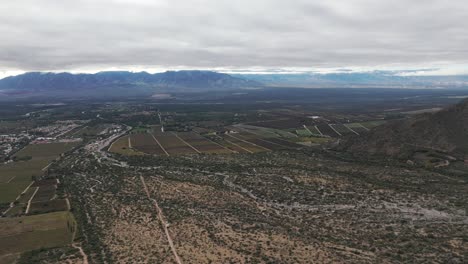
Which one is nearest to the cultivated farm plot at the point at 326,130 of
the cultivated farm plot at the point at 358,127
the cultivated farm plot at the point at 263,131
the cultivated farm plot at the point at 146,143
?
the cultivated farm plot at the point at 358,127

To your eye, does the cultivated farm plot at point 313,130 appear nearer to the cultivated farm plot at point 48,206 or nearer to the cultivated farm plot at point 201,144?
the cultivated farm plot at point 201,144

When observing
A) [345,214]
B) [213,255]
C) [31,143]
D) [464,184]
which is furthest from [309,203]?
[31,143]

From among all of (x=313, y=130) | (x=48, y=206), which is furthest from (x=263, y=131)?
(x=48, y=206)

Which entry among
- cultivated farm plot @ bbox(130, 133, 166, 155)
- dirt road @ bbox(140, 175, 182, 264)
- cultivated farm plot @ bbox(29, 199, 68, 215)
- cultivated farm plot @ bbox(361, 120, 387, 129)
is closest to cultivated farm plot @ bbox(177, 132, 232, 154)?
cultivated farm plot @ bbox(130, 133, 166, 155)

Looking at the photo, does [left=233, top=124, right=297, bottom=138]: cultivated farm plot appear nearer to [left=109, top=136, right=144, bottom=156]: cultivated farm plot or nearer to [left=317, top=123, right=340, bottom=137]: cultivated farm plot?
[left=317, top=123, right=340, bottom=137]: cultivated farm plot

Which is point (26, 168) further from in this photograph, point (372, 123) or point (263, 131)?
point (372, 123)
